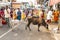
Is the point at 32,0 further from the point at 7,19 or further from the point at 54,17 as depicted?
the point at 7,19

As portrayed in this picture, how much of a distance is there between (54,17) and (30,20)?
9.97 metres

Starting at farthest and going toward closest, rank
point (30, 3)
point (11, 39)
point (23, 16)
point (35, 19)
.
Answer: point (30, 3), point (23, 16), point (35, 19), point (11, 39)

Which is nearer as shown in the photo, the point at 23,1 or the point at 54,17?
the point at 54,17

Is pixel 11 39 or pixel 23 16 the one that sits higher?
pixel 11 39

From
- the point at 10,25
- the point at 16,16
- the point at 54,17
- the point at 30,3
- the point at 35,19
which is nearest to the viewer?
the point at 35,19

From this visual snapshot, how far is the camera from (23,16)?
40.4m

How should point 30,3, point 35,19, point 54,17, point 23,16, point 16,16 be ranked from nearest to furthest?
point 35,19
point 54,17
point 16,16
point 23,16
point 30,3

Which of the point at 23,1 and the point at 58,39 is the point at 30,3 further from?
the point at 58,39

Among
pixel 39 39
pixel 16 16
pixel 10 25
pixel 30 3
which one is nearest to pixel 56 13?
pixel 16 16

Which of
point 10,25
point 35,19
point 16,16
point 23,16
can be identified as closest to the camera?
point 35,19

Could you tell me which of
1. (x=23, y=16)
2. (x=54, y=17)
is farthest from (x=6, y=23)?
(x=23, y=16)

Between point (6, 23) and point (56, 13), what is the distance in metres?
8.67

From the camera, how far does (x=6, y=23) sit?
26484mm

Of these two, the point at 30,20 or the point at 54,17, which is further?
the point at 54,17
